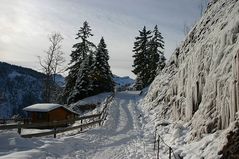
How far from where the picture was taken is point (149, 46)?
75938 mm

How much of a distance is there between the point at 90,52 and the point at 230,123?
5191 centimetres

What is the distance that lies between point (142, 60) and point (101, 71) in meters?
14.7

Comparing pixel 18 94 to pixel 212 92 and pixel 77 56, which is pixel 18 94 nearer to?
pixel 77 56

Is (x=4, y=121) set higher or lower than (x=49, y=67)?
lower

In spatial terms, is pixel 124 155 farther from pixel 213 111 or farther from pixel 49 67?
pixel 49 67

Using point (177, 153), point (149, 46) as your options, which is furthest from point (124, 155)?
point (149, 46)

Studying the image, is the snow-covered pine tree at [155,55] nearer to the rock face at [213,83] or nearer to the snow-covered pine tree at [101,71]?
the snow-covered pine tree at [101,71]

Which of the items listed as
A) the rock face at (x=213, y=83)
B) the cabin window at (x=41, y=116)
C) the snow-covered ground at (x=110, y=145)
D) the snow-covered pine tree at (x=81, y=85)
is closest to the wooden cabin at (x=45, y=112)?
the cabin window at (x=41, y=116)

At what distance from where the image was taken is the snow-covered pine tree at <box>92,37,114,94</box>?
61.5m

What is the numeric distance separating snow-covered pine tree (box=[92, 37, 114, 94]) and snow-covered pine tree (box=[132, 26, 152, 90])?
10.3 meters

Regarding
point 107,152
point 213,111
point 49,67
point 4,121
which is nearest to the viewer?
point 213,111

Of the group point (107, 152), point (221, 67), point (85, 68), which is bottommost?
point (107, 152)

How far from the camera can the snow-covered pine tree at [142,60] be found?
72412 millimetres

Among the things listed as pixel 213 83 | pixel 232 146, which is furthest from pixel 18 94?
pixel 232 146
